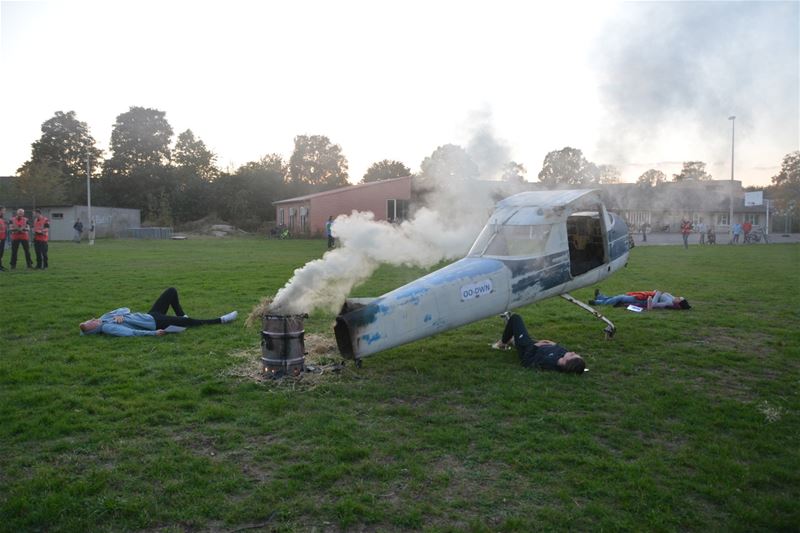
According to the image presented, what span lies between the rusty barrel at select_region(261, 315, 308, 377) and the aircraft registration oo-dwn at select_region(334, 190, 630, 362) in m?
0.55

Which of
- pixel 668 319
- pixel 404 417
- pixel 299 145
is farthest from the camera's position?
pixel 299 145

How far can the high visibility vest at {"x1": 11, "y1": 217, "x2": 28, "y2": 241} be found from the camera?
19688mm

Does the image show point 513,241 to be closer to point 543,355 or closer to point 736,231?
point 543,355

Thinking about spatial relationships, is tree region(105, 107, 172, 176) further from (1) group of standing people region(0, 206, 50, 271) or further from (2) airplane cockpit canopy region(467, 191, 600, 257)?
(2) airplane cockpit canopy region(467, 191, 600, 257)

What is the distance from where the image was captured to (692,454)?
507cm

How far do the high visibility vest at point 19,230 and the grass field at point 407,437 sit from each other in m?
12.0

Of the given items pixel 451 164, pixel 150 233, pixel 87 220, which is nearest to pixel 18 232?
pixel 451 164

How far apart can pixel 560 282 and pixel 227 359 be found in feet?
A: 17.9

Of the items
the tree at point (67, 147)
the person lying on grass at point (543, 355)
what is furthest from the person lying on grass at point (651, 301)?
the tree at point (67, 147)

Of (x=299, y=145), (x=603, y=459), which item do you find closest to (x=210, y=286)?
(x=603, y=459)

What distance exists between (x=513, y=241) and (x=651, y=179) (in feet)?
51.3

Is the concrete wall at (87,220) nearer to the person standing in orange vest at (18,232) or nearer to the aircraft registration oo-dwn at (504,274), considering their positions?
the person standing in orange vest at (18,232)

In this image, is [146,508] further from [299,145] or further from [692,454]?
[299,145]

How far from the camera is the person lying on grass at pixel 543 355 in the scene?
744cm
